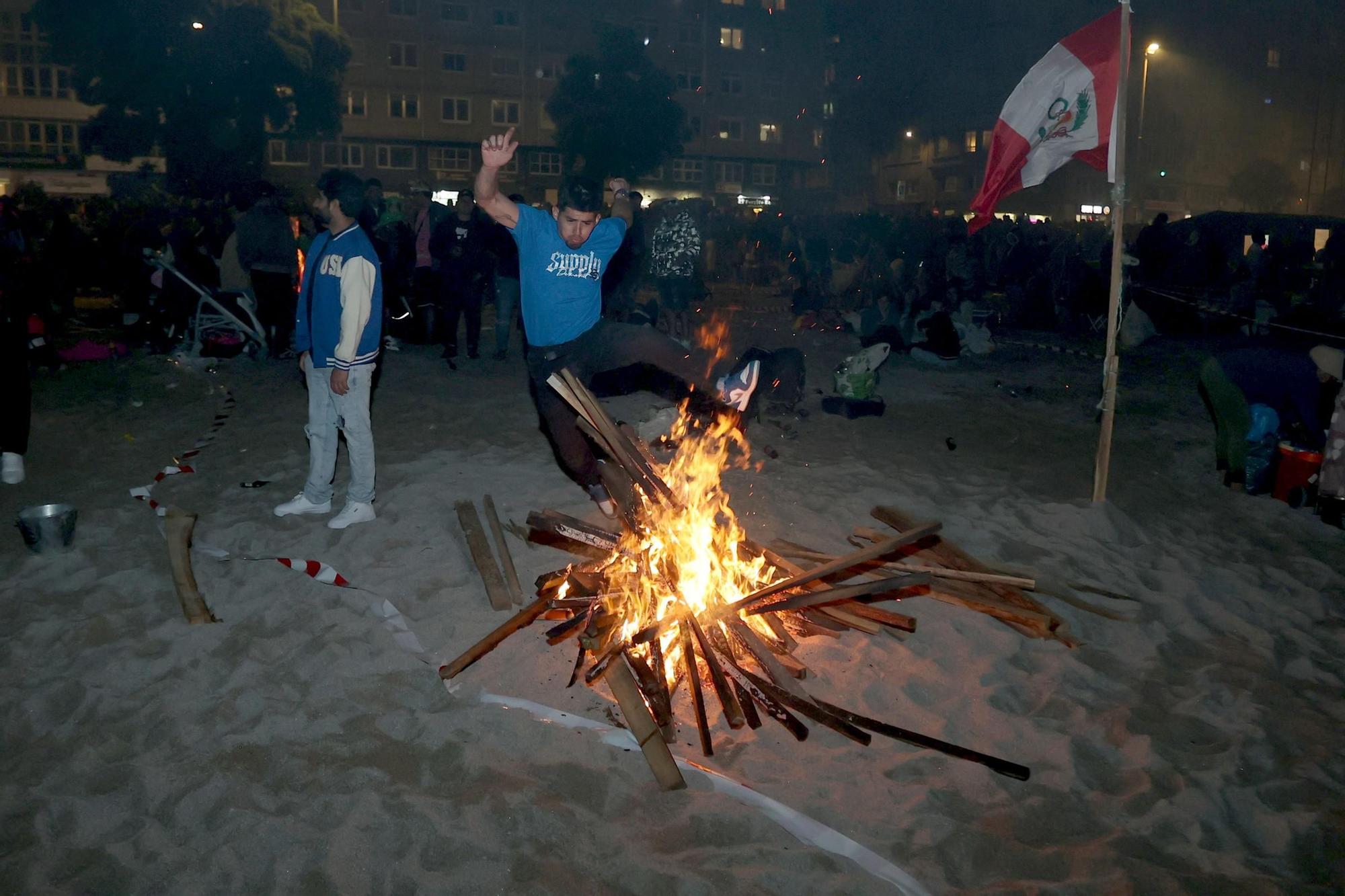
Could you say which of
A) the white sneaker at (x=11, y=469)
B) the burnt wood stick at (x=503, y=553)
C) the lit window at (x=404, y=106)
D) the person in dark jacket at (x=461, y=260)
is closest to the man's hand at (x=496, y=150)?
the burnt wood stick at (x=503, y=553)

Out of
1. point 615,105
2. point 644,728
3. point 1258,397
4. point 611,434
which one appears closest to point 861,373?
point 1258,397

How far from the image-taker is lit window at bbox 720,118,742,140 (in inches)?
2534

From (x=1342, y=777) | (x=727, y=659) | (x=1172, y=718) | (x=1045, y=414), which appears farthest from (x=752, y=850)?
(x=1045, y=414)

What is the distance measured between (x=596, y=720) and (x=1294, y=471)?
6716 millimetres

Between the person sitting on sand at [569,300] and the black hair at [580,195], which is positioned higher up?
the black hair at [580,195]

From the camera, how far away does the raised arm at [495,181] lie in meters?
5.24

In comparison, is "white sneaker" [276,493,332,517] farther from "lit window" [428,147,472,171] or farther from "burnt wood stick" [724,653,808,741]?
"lit window" [428,147,472,171]

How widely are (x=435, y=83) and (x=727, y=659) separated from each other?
5806cm

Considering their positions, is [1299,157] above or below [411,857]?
above

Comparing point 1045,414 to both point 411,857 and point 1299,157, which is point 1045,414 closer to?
point 411,857

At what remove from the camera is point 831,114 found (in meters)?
83.5

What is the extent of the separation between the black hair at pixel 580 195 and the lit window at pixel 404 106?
55.1m

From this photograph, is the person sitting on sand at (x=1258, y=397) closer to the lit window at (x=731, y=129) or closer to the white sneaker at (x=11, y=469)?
the white sneaker at (x=11, y=469)

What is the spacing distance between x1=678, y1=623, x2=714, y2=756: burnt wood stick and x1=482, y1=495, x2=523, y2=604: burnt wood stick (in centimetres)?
122
